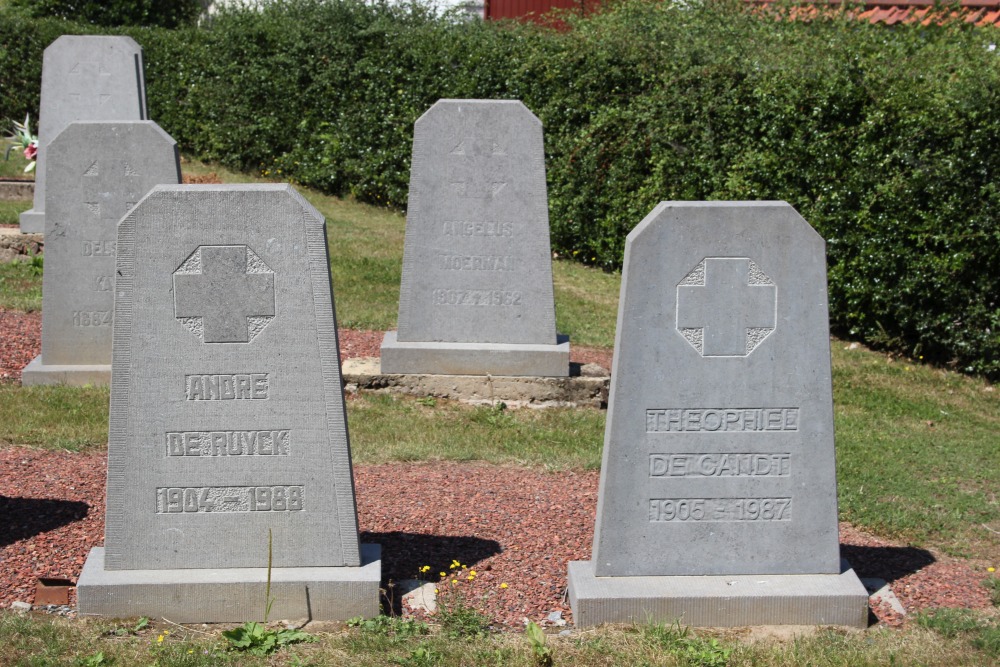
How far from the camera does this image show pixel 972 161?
355 inches

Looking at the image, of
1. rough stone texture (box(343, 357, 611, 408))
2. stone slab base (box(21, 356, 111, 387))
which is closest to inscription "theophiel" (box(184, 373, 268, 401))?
rough stone texture (box(343, 357, 611, 408))

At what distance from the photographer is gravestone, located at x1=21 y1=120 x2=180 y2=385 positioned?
7.80 metres

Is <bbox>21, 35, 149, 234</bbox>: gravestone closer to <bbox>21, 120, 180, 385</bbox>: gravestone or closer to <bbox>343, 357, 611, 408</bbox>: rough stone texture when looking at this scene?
<bbox>21, 120, 180, 385</bbox>: gravestone

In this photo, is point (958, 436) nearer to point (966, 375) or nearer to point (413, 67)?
point (966, 375)

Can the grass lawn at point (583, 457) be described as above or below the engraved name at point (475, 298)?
below

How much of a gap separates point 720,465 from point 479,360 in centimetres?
372

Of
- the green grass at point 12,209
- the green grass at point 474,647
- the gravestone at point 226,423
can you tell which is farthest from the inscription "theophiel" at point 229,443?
the green grass at point 12,209

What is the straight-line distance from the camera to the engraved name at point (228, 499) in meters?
4.45

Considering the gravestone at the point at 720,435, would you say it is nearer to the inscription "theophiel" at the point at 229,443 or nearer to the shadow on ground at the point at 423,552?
the shadow on ground at the point at 423,552

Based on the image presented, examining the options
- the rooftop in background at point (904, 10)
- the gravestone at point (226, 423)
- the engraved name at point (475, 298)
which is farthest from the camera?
the rooftop in background at point (904, 10)

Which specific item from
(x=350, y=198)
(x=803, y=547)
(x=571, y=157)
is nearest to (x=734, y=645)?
(x=803, y=547)

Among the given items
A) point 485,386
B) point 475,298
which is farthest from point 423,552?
point 475,298

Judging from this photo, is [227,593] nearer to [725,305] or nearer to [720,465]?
[720,465]

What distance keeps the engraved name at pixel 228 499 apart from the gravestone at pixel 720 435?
1.19 metres
